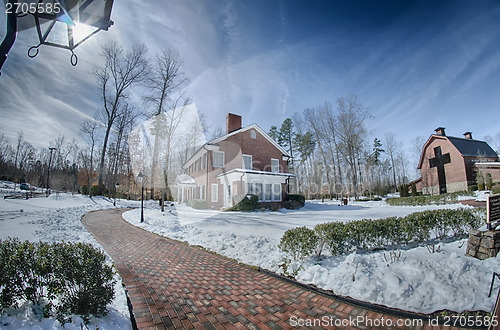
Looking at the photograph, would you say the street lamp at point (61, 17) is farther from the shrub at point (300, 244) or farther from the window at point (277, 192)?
the window at point (277, 192)

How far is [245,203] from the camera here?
15086mm

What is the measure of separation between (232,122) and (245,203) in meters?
8.65

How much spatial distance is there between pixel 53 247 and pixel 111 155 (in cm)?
3497

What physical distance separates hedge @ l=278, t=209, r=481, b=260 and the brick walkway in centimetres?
97

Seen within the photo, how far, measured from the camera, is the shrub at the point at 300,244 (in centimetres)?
436

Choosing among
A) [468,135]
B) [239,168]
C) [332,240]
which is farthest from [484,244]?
[468,135]

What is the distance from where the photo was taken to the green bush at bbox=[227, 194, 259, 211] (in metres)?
15.0

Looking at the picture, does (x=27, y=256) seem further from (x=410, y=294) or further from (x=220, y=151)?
(x=220, y=151)

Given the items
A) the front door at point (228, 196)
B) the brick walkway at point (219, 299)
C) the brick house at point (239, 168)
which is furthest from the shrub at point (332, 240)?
the front door at point (228, 196)

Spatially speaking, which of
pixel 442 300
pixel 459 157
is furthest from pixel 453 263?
pixel 459 157

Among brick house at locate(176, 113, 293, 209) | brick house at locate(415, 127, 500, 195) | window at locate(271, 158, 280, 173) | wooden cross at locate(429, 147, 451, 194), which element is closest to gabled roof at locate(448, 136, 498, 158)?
brick house at locate(415, 127, 500, 195)

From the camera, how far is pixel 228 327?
249cm

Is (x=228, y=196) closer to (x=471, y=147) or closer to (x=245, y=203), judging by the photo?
(x=245, y=203)

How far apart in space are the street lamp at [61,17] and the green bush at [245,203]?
13.4m
